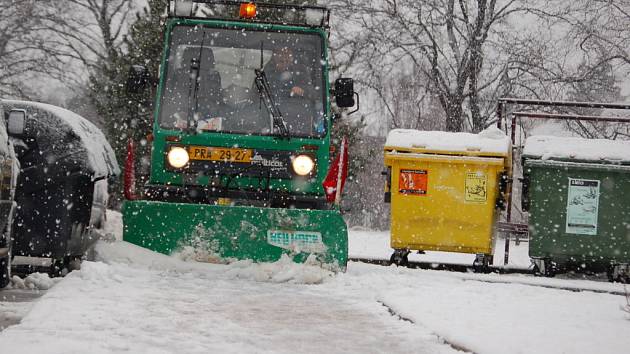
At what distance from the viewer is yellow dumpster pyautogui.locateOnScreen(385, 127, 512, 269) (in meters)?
10.3

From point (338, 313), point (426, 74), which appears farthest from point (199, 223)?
point (426, 74)

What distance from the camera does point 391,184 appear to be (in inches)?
413

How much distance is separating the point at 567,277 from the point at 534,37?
37.8 ft

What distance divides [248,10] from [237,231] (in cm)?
261

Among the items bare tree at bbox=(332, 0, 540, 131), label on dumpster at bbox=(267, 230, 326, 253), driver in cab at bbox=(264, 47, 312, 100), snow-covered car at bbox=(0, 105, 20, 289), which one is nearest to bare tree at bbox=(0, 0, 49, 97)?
bare tree at bbox=(332, 0, 540, 131)

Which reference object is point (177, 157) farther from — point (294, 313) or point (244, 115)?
point (294, 313)

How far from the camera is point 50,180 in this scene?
737 centimetres

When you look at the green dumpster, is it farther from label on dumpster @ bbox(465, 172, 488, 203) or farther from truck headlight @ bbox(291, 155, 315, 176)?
truck headlight @ bbox(291, 155, 315, 176)

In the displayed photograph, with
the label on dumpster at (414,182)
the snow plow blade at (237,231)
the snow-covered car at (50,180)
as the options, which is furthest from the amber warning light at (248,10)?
the snow-covered car at (50,180)

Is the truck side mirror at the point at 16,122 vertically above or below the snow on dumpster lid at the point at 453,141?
below

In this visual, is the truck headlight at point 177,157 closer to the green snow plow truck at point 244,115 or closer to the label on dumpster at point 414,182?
the green snow plow truck at point 244,115

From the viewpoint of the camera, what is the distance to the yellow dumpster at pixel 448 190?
1027 centimetres

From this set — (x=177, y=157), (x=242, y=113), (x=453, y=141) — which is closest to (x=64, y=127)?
(x=177, y=157)

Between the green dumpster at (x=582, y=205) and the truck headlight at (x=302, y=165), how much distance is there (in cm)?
284
